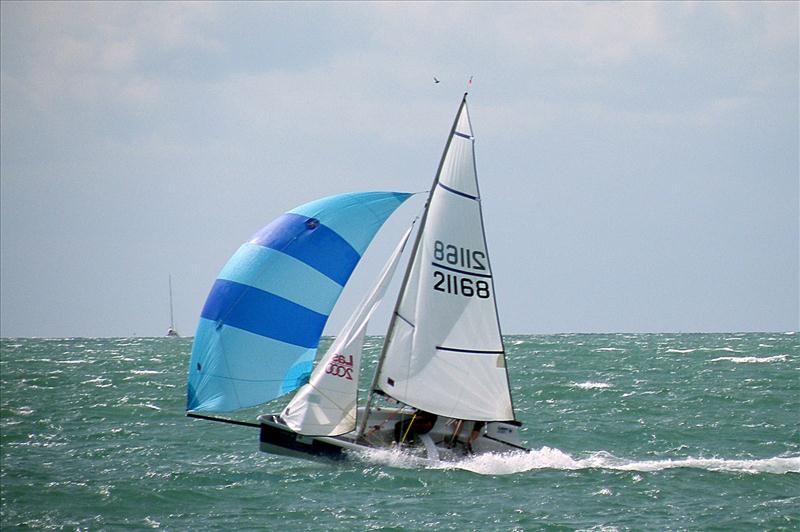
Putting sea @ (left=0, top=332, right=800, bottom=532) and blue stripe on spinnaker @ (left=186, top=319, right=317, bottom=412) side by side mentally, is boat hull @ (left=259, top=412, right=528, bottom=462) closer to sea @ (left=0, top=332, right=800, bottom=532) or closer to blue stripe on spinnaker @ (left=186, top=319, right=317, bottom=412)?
sea @ (left=0, top=332, right=800, bottom=532)

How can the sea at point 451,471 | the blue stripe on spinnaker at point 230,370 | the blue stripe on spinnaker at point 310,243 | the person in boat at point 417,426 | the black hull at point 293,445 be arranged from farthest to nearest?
1. the person in boat at point 417,426
2. the blue stripe on spinnaker at point 310,243
3. the black hull at point 293,445
4. the blue stripe on spinnaker at point 230,370
5. the sea at point 451,471

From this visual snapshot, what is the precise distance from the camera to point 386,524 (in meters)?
18.2

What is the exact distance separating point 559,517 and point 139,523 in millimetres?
6712

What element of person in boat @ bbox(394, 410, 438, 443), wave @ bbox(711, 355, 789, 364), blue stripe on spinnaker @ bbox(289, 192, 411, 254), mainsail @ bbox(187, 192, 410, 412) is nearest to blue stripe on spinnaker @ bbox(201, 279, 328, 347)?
mainsail @ bbox(187, 192, 410, 412)

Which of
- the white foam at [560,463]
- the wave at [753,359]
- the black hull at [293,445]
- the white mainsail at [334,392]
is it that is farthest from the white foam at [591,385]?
the black hull at [293,445]

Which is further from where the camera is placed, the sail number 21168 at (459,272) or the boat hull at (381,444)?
the sail number 21168 at (459,272)

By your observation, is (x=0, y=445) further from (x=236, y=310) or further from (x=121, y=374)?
(x=121, y=374)

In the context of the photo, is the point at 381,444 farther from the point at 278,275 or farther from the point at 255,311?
the point at 278,275

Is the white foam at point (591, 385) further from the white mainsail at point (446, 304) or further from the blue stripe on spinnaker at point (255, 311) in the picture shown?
the blue stripe on spinnaker at point (255, 311)

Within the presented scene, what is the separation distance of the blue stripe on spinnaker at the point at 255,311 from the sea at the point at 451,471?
8.98ft

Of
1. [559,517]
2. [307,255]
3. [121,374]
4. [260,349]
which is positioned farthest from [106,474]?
[121,374]

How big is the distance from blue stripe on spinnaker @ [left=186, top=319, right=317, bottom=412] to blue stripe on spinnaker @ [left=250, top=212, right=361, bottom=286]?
1.73 m

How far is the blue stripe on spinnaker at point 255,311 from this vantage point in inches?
861

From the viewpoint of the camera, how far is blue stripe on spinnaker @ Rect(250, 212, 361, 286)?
73.2ft
